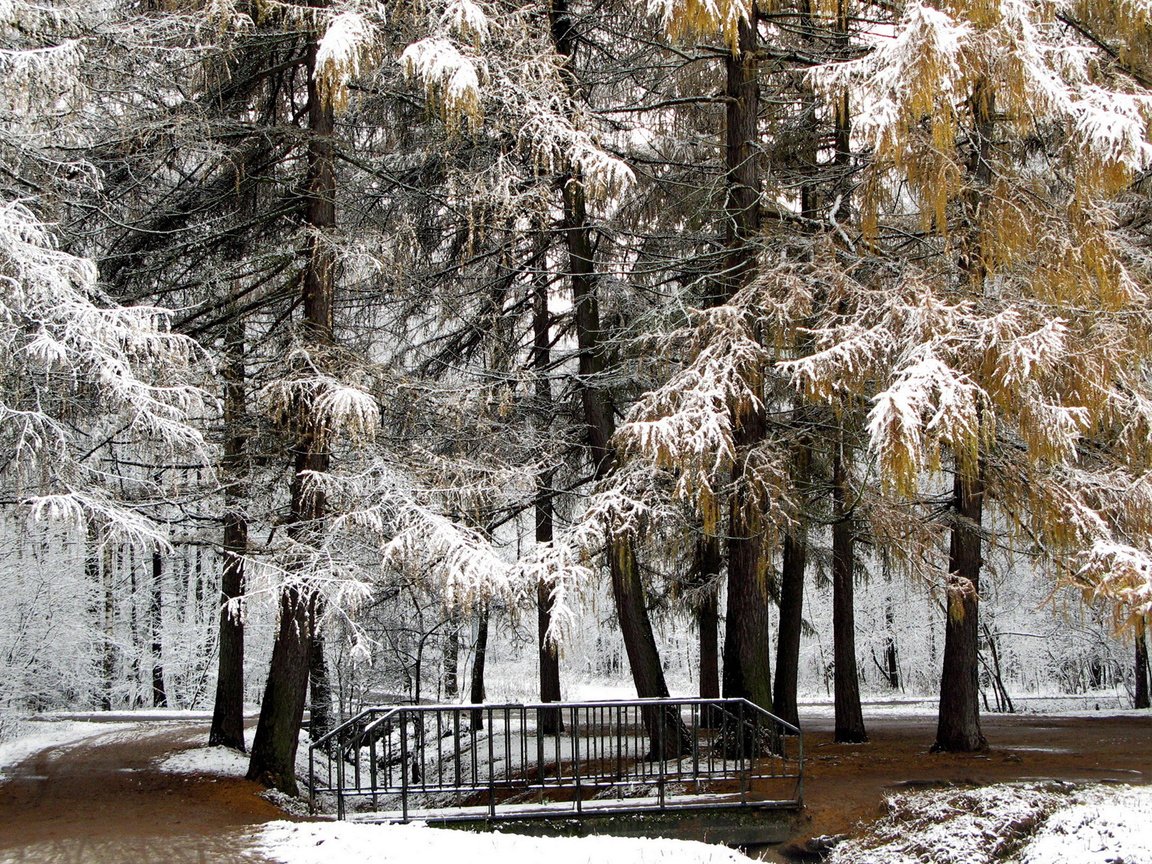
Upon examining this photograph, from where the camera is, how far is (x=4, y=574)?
20.2 m

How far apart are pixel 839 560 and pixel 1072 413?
6465 mm

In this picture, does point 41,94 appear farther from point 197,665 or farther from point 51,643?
point 197,665

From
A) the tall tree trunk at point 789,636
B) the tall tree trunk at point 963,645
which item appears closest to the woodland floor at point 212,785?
the tall tree trunk at point 963,645

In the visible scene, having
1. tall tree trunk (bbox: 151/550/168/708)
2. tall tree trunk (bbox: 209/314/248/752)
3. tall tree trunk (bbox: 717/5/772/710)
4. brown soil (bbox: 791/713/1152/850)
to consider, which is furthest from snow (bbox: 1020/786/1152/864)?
tall tree trunk (bbox: 151/550/168/708)

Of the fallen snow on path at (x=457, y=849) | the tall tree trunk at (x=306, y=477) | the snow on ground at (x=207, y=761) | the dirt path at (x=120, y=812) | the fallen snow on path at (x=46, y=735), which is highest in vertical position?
the tall tree trunk at (x=306, y=477)

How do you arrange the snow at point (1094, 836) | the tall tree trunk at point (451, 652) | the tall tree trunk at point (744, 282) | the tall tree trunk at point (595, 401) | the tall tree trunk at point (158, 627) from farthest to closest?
the tall tree trunk at point (158, 627) < the tall tree trunk at point (451, 652) < the tall tree trunk at point (595, 401) < the tall tree trunk at point (744, 282) < the snow at point (1094, 836)

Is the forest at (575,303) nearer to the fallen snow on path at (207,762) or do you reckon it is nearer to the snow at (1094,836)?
the fallen snow on path at (207,762)

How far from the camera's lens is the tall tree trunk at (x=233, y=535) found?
10.1 metres

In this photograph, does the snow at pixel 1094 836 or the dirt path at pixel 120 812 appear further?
the dirt path at pixel 120 812

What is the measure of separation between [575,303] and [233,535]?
553 centimetres

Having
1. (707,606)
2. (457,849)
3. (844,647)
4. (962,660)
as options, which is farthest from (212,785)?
(962,660)

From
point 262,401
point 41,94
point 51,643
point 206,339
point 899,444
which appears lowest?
point 51,643

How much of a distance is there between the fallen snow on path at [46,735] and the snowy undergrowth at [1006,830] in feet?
35.4

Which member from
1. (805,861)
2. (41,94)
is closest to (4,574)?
(41,94)
